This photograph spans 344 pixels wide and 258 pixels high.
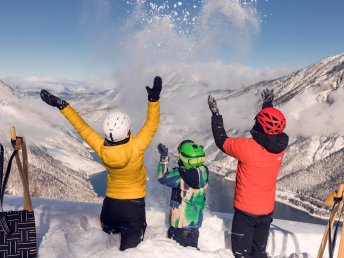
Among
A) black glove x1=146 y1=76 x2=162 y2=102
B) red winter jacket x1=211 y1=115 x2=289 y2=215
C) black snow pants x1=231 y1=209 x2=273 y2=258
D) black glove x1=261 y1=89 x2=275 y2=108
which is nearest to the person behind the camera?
black glove x1=146 y1=76 x2=162 y2=102

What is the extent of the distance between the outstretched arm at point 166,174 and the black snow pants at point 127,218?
2.81ft

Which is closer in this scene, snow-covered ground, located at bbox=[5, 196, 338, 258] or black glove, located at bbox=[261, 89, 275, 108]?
snow-covered ground, located at bbox=[5, 196, 338, 258]

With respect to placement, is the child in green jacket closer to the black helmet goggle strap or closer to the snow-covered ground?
the black helmet goggle strap

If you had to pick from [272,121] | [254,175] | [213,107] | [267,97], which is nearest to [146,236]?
[254,175]

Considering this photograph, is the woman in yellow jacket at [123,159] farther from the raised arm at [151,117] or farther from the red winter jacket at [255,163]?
the red winter jacket at [255,163]

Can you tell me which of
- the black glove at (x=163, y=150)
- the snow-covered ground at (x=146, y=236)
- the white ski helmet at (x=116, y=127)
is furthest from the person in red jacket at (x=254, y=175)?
the white ski helmet at (x=116, y=127)

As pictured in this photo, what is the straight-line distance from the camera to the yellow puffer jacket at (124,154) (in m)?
6.61

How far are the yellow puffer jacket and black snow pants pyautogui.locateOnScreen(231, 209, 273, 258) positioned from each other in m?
2.42

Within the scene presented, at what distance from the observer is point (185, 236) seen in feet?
26.7

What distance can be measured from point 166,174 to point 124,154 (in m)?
1.77

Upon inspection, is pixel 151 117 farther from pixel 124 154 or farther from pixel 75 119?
pixel 75 119

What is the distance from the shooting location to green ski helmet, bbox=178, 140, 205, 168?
24.9ft

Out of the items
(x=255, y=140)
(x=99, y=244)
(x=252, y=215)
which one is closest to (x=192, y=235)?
(x=252, y=215)

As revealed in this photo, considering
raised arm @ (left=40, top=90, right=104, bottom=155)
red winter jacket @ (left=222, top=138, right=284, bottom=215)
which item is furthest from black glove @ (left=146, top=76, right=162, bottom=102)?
red winter jacket @ (left=222, top=138, right=284, bottom=215)
